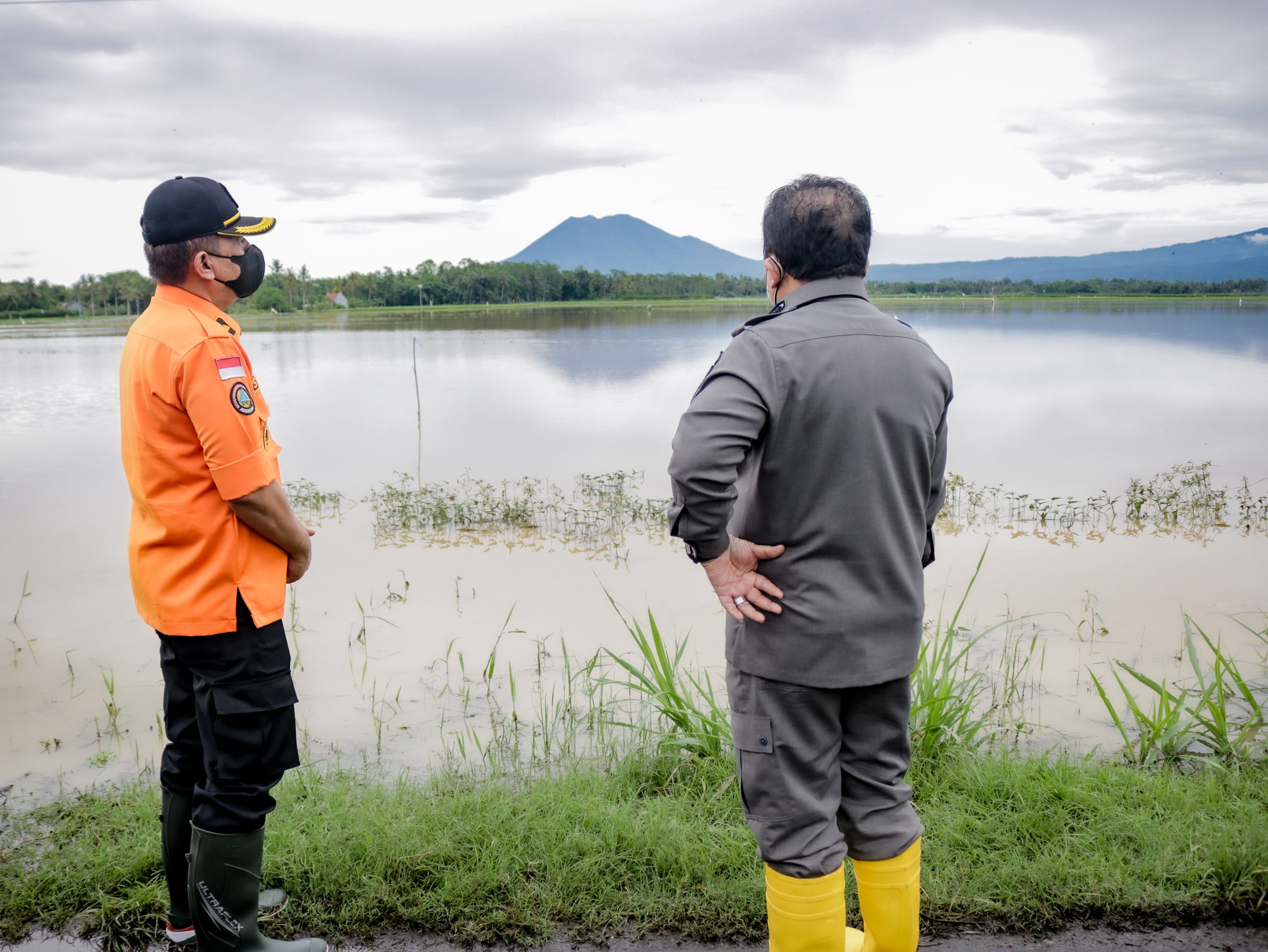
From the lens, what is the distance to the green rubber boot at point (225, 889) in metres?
2.12

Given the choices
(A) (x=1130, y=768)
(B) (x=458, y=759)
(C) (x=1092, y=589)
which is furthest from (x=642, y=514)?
(A) (x=1130, y=768)

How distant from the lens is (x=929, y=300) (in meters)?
84.9

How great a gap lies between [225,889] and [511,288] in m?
85.5

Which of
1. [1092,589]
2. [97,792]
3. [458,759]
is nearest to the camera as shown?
[97,792]

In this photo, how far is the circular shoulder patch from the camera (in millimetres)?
1999

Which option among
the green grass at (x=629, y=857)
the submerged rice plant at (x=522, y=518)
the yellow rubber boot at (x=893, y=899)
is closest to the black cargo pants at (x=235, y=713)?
the green grass at (x=629, y=857)

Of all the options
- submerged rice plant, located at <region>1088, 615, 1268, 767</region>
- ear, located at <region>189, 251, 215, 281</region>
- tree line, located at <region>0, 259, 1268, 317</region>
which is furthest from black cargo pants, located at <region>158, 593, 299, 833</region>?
tree line, located at <region>0, 259, 1268, 317</region>

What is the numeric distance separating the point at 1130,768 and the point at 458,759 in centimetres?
285

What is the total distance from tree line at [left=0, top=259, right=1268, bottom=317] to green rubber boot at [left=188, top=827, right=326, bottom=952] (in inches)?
2903

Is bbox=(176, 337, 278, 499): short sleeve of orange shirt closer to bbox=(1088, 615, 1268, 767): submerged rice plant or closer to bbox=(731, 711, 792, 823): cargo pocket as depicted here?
bbox=(731, 711, 792, 823): cargo pocket

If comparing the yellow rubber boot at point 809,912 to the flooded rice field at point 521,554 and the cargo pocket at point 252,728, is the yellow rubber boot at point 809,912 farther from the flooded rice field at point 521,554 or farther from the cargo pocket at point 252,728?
the flooded rice field at point 521,554

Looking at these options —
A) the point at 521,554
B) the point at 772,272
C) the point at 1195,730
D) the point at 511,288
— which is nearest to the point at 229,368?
the point at 772,272

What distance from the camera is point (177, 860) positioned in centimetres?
232

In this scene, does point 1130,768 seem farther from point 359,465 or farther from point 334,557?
point 359,465
